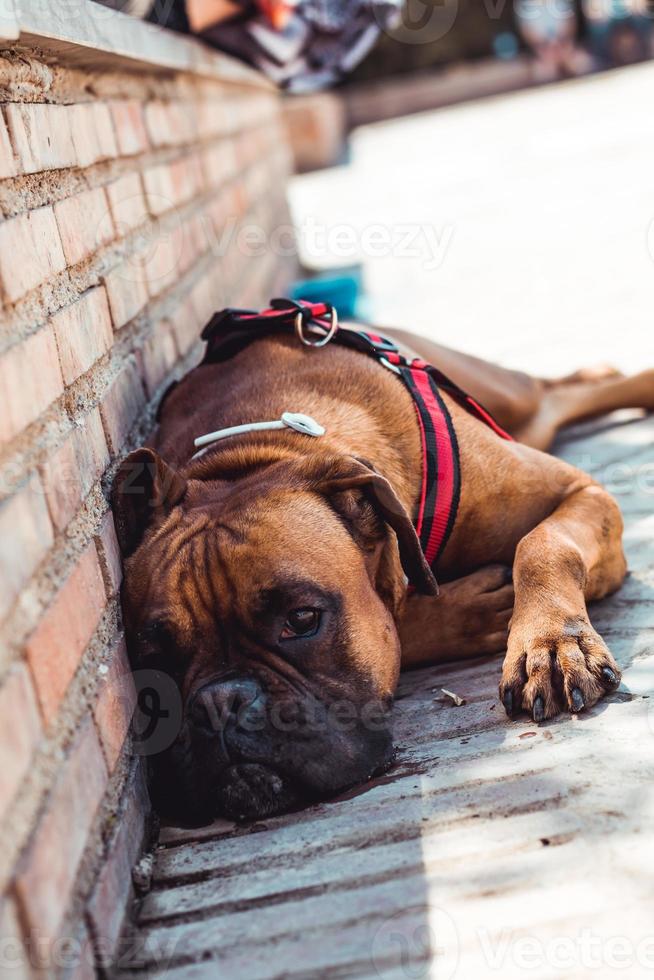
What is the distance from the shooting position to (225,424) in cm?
329

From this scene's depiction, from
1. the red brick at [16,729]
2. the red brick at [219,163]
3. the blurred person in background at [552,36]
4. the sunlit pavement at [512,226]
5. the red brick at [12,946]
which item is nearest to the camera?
the red brick at [12,946]

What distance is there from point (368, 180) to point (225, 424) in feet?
34.2

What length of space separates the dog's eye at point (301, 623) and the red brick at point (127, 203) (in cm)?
149

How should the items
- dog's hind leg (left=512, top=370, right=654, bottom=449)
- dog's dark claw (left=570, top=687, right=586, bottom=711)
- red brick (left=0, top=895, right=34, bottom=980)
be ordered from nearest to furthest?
red brick (left=0, top=895, right=34, bottom=980) < dog's dark claw (left=570, top=687, right=586, bottom=711) < dog's hind leg (left=512, top=370, right=654, bottom=449)

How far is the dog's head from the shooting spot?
2504mm

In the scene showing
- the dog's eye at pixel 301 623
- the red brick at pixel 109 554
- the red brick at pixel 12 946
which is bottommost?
the dog's eye at pixel 301 623

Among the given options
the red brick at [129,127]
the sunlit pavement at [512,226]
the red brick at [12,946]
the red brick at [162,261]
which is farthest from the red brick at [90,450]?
the sunlit pavement at [512,226]

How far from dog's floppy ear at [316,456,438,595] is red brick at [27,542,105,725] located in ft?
2.13

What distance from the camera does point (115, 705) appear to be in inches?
96.7

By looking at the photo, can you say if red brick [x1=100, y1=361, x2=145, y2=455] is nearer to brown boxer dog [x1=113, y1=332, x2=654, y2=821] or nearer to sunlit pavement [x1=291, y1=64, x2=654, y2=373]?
brown boxer dog [x1=113, y1=332, x2=654, y2=821]

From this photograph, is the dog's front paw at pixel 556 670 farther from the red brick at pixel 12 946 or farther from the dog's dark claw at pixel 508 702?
the red brick at pixel 12 946

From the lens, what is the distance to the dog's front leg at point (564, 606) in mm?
2682

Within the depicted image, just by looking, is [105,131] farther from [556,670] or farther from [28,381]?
[556,670]

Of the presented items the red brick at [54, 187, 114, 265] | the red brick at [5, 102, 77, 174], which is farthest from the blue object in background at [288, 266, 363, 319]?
the red brick at [5, 102, 77, 174]
